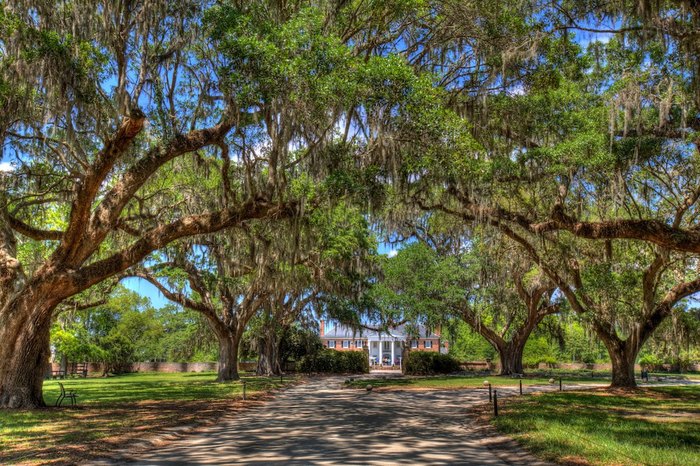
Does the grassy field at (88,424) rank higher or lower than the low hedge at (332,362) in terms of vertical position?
higher

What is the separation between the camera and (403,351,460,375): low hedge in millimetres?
35906

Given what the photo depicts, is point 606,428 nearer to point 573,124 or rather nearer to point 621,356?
point 573,124

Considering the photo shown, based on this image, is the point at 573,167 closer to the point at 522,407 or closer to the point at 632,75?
the point at 632,75

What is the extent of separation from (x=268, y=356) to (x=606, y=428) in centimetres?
2665

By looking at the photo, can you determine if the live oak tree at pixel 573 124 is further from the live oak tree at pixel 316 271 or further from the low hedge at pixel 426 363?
the low hedge at pixel 426 363

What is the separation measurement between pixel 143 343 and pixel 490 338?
31.4 metres

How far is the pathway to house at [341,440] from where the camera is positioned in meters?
7.05

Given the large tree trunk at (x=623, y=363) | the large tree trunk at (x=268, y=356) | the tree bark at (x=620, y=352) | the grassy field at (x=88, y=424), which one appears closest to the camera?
the grassy field at (x=88, y=424)

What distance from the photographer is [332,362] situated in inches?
1566

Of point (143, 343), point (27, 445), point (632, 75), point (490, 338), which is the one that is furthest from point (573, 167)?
point (143, 343)

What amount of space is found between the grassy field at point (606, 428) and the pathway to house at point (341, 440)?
0.56 meters

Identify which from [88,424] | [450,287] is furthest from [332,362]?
[88,424]

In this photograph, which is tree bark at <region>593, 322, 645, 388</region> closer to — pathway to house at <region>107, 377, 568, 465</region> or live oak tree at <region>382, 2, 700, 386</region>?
live oak tree at <region>382, 2, 700, 386</region>

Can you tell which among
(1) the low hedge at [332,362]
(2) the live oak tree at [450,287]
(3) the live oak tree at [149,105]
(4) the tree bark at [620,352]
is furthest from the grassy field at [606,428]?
(1) the low hedge at [332,362]
